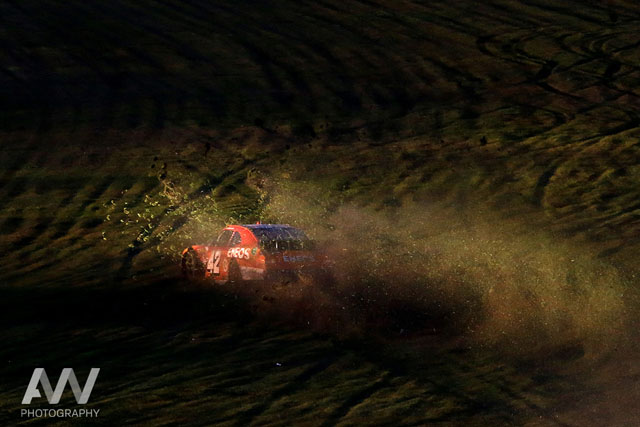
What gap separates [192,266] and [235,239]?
2.12m

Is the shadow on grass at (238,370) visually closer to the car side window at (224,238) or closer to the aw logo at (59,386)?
the aw logo at (59,386)

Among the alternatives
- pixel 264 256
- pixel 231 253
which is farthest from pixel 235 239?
pixel 264 256

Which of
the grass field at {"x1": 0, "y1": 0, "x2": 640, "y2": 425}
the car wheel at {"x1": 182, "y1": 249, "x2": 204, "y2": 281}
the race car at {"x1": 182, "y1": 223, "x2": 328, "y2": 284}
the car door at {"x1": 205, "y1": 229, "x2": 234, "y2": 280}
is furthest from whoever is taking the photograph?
the car wheel at {"x1": 182, "y1": 249, "x2": 204, "y2": 281}

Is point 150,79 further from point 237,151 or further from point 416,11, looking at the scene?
point 416,11

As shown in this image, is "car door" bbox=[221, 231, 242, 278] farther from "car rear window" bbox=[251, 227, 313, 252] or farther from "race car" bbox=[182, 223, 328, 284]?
"car rear window" bbox=[251, 227, 313, 252]

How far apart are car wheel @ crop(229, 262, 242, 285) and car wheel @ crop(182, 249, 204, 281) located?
5.08ft

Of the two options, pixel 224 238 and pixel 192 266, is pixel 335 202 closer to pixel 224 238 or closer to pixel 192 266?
pixel 192 266

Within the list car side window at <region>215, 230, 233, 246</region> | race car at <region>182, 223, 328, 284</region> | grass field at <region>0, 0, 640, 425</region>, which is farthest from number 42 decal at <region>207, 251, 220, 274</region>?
grass field at <region>0, 0, 640, 425</region>

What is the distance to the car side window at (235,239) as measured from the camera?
1655 cm

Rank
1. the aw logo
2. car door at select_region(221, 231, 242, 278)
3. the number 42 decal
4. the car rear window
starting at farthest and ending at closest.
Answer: the number 42 decal → car door at select_region(221, 231, 242, 278) → the car rear window → the aw logo

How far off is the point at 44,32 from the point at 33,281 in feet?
87.6

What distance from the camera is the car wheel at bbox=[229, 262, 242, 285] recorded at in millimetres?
16473

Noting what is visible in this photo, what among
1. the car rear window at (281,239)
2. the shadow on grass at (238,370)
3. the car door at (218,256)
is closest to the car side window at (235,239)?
the car door at (218,256)

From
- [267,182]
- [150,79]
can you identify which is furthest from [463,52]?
[267,182]
